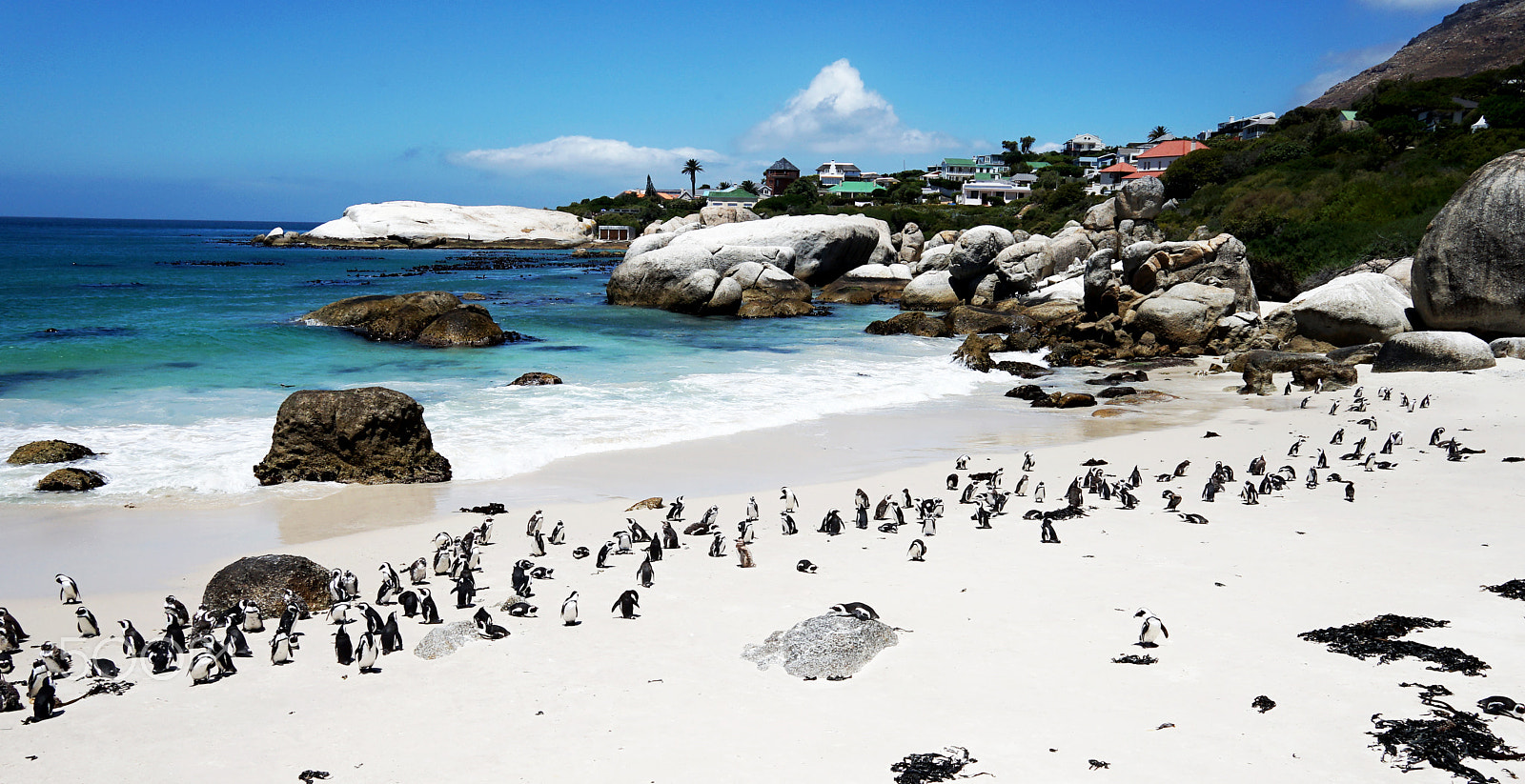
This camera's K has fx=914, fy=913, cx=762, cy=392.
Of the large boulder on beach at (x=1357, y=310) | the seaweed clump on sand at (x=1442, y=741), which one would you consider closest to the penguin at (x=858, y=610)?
the seaweed clump on sand at (x=1442, y=741)

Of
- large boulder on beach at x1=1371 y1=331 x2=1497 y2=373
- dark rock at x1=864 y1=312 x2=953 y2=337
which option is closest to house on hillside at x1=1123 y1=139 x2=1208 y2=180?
dark rock at x1=864 y1=312 x2=953 y2=337

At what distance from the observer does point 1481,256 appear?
18031 millimetres

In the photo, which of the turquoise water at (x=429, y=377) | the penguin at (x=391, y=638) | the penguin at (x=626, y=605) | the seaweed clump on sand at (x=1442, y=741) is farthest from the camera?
the turquoise water at (x=429, y=377)

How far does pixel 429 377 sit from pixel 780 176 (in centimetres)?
10877

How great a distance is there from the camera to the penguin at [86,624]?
692cm

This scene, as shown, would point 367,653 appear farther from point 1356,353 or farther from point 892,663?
point 1356,353

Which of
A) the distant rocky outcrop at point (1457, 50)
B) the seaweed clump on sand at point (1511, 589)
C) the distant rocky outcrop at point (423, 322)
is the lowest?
the seaweed clump on sand at point (1511, 589)

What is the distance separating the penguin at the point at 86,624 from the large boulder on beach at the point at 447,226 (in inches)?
3694

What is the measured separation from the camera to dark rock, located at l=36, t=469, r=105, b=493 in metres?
11.1

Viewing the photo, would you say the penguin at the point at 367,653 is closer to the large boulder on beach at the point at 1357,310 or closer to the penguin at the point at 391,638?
the penguin at the point at 391,638

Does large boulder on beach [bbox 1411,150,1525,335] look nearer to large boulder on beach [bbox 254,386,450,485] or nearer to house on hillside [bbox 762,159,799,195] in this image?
large boulder on beach [bbox 254,386,450,485]

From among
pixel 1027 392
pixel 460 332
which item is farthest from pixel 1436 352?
pixel 460 332

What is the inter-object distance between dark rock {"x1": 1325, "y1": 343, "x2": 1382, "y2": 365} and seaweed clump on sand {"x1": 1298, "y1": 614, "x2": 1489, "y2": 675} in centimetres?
1446

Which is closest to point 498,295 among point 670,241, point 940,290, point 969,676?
point 670,241
